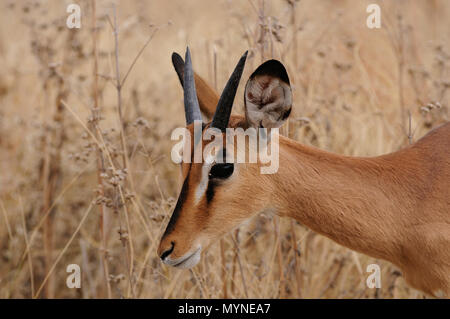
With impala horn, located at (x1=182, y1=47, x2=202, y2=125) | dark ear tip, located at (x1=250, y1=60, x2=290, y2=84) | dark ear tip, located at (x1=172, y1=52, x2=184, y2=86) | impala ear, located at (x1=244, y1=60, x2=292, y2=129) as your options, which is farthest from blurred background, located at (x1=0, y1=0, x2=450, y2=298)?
dark ear tip, located at (x1=250, y1=60, x2=290, y2=84)

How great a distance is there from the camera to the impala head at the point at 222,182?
2.84 metres

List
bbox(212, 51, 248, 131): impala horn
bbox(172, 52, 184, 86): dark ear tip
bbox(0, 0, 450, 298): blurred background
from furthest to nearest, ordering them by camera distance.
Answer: bbox(0, 0, 450, 298): blurred background, bbox(172, 52, 184, 86): dark ear tip, bbox(212, 51, 248, 131): impala horn

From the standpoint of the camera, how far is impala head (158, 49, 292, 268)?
2836 mm

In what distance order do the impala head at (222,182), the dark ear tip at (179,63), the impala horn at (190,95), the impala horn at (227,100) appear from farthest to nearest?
the dark ear tip at (179,63), the impala horn at (190,95), the impala head at (222,182), the impala horn at (227,100)

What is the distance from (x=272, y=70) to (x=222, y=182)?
1.73 ft

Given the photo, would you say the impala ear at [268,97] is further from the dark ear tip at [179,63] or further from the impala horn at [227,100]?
the dark ear tip at [179,63]

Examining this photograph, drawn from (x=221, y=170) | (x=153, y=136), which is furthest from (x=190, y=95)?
(x=153, y=136)

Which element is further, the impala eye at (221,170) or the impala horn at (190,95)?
the impala horn at (190,95)

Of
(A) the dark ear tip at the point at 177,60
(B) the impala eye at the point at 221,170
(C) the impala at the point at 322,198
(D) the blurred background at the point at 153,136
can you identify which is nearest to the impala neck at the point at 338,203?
(C) the impala at the point at 322,198

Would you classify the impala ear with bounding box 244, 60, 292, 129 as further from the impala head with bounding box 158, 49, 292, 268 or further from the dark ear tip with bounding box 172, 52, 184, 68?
the dark ear tip with bounding box 172, 52, 184, 68

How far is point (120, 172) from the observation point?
3.56 meters

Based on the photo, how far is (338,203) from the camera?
119 inches

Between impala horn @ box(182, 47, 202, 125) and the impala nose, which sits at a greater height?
impala horn @ box(182, 47, 202, 125)

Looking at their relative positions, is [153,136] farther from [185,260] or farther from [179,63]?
[185,260]
